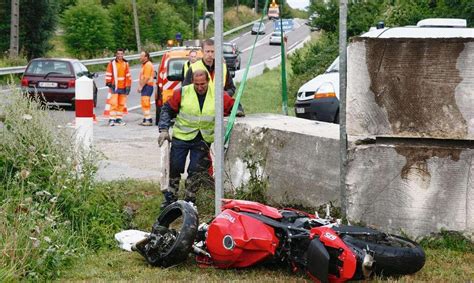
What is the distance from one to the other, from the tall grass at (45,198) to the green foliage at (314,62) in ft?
48.1

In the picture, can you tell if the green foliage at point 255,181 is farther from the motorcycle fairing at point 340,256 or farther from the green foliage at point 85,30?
the green foliage at point 85,30

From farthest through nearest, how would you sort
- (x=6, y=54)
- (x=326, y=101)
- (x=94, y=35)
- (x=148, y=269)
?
(x=94, y=35)
(x=6, y=54)
(x=326, y=101)
(x=148, y=269)

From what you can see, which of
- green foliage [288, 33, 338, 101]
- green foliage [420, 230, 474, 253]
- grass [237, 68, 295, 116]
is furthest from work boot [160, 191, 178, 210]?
green foliage [288, 33, 338, 101]

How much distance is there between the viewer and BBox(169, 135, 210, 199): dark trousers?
8516mm

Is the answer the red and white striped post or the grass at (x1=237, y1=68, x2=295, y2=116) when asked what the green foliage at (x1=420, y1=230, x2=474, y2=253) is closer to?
the red and white striped post

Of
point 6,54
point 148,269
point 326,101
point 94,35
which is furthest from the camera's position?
point 94,35

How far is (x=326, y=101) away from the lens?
45.2 ft

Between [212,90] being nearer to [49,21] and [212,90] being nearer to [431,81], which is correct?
[431,81]

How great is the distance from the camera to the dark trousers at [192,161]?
8.52 metres

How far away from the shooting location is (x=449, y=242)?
6.87 metres

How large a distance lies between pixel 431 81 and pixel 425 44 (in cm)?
29

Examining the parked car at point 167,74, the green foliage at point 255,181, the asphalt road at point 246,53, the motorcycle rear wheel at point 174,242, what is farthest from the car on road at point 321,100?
the motorcycle rear wheel at point 174,242

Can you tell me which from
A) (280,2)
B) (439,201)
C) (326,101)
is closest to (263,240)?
(439,201)

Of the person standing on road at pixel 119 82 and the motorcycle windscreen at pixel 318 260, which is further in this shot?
the person standing on road at pixel 119 82
